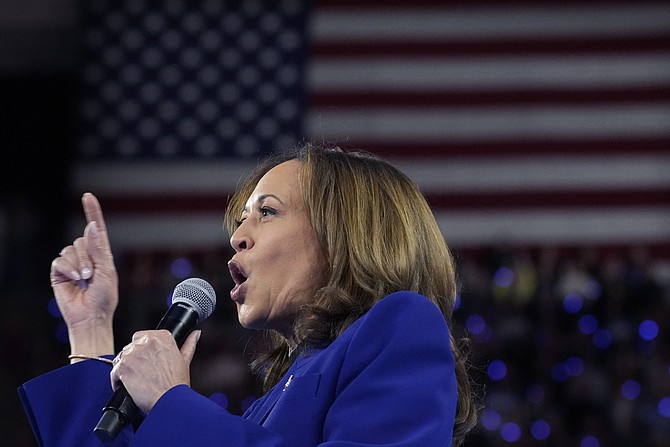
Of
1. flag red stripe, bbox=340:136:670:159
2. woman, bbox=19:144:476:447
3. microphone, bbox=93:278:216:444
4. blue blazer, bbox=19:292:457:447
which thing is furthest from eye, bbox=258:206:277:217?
flag red stripe, bbox=340:136:670:159

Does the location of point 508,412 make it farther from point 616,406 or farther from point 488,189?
point 488,189

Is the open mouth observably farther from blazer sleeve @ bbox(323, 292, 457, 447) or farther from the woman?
blazer sleeve @ bbox(323, 292, 457, 447)

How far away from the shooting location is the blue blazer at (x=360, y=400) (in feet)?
4.49

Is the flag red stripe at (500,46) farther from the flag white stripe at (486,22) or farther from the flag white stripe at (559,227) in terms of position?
the flag white stripe at (559,227)

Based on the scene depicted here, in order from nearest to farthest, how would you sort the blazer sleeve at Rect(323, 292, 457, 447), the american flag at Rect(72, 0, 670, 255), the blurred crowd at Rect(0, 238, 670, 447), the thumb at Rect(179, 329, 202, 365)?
1. the blazer sleeve at Rect(323, 292, 457, 447)
2. the thumb at Rect(179, 329, 202, 365)
3. the blurred crowd at Rect(0, 238, 670, 447)
4. the american flag at Rect(72, 0, 670, 255)

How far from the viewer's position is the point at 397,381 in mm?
1392

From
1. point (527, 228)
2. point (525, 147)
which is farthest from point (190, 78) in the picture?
point (527, 228)

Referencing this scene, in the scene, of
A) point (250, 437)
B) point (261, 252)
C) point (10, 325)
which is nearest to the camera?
point (250, 437)

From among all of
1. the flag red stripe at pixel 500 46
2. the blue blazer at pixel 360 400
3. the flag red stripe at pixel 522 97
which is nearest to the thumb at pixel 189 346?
the blue blazer at pixel 360 400

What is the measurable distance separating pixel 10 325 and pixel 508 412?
3485 mm

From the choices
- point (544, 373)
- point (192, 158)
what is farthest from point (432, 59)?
point (544, 373)

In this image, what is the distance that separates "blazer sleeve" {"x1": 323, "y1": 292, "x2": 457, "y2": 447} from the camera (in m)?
1.36

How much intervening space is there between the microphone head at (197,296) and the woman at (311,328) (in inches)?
1.7

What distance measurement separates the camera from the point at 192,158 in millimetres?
9430
